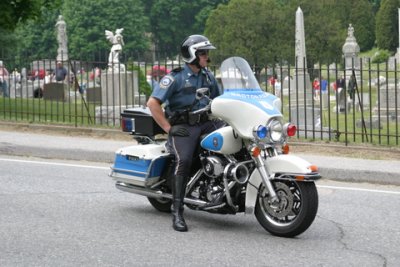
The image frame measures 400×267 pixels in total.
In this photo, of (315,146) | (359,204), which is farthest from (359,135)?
(359,204)

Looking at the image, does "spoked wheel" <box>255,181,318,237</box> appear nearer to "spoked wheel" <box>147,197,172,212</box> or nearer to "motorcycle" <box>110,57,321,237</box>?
"motorcycle" <box>110,57,321,237</box>

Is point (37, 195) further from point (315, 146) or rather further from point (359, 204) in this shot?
point (315, 146)

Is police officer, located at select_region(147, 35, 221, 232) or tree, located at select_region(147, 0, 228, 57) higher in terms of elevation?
tree, located at select_region(147, 0, 228, 57)

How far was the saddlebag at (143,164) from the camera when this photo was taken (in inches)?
347

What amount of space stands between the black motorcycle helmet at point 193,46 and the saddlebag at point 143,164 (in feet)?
3.11

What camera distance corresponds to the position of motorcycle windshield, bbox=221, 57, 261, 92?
27.3 ft

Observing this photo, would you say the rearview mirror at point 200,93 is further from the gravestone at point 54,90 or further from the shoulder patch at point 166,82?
the gravestone at point 54,90

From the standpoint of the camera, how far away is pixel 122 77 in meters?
21.8

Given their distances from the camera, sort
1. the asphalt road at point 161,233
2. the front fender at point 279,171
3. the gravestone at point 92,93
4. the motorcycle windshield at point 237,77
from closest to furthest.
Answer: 1. the asphalt road at point 161,233
2. the front fender at point 279,171
3. the motorcycle windshield at point 237,77
4. the gravestone at point 92,93

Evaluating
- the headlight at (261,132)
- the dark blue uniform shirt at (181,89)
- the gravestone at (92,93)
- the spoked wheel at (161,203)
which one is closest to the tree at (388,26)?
the gravestone at (92,93)

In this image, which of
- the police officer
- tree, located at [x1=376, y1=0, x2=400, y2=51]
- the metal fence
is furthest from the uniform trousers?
tree, located at [x1=376, y1=0, x2=400, y2=51]

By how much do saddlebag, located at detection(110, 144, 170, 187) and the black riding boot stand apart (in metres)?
0.42

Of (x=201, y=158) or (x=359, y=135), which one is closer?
(x=201, y=158)

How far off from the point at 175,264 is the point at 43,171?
18.4ft
